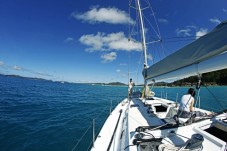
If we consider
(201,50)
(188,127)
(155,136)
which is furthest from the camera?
(188,127)

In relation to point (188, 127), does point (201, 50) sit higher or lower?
higher

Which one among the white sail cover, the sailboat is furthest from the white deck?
the white sail cover

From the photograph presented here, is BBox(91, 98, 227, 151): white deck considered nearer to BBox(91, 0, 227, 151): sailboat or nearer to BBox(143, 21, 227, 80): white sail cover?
BBox(91, 0, 227, 151): sailboat

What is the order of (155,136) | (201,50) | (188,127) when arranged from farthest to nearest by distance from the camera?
(188,127) → (155,136) → (201,50)

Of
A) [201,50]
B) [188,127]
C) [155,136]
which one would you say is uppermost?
[201,50]

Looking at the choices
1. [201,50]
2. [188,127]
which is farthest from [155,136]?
[201,50]

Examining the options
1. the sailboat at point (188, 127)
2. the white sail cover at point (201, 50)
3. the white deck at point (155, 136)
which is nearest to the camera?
the white sail cover at point (201, 50)

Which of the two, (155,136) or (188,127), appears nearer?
(155,136)

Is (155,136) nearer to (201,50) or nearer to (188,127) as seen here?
(188,127)

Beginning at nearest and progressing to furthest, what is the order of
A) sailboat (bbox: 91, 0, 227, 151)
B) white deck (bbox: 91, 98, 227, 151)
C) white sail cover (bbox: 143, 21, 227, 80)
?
white sail cover (bbox: 143, 21, 227, 80) < sailboat (bbox: 91, 0, 227, 151) < white deck (bbox: 91, 98, 227, 151)

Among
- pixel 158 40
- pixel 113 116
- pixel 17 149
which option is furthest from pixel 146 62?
pixel 17 149

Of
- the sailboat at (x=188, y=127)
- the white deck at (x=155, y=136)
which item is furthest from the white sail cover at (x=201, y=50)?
the white deck at (x=155, y=136)

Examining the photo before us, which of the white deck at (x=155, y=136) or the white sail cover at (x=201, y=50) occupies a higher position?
the white sail cover at (x=201, y=50)

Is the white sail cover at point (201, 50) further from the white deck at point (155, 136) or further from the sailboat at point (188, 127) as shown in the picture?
the white deck at point (155, 136)
